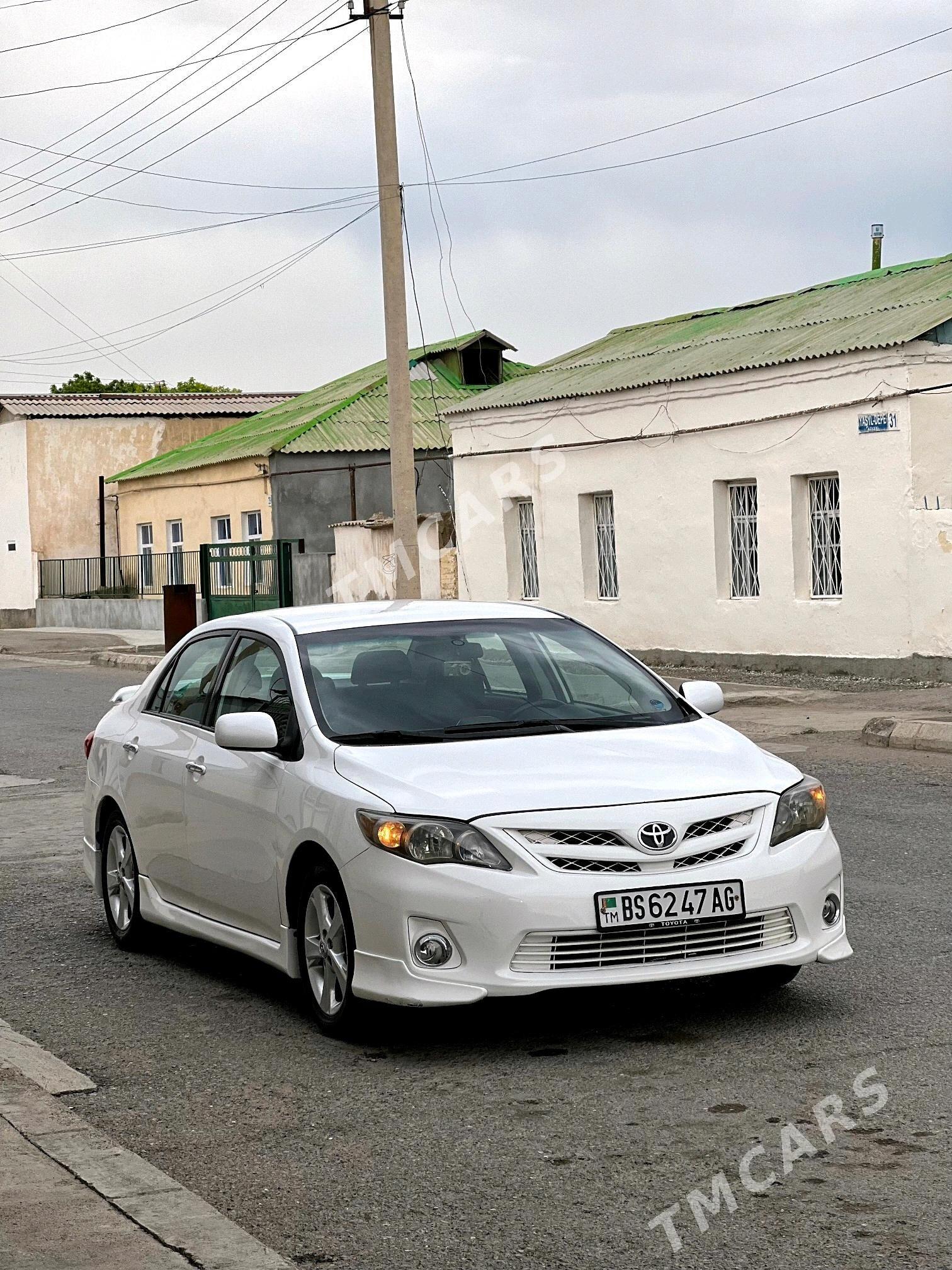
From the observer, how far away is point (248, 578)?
34594 mm

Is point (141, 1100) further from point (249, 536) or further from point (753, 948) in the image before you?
point (249, 536)

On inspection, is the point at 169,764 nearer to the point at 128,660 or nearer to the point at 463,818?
the point at 463,818

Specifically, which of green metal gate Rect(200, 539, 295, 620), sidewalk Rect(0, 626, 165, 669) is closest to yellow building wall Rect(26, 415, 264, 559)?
sidewalk Rect(0, 626, 165, 669)

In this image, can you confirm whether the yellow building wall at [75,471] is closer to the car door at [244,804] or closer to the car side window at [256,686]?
the car side window at [256,686]

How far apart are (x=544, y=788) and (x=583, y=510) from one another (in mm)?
20881

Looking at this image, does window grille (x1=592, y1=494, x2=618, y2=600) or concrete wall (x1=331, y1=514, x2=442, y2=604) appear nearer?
window grille (x1=592, y1=494, x2=618, y2=600)

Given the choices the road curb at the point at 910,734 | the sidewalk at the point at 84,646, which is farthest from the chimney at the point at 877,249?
the road curb at the point at 910,734

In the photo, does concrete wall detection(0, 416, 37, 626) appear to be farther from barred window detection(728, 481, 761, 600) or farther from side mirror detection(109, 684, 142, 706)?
side mirror detection(109, 684, 142, 706)

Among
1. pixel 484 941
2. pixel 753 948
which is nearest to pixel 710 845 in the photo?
pixel 753 948

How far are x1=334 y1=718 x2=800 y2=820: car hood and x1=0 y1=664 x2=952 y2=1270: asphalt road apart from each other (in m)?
0.79

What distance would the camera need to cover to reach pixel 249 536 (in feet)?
140

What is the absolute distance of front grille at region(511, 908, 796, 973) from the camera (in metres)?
5.56

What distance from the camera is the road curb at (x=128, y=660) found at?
31203 millimetres

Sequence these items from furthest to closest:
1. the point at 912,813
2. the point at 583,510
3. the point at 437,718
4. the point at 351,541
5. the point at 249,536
Answer: the point at 249,536 → the point at 351,541 → the point at 583,510 → the point at 912,813 → the point at 437,718
